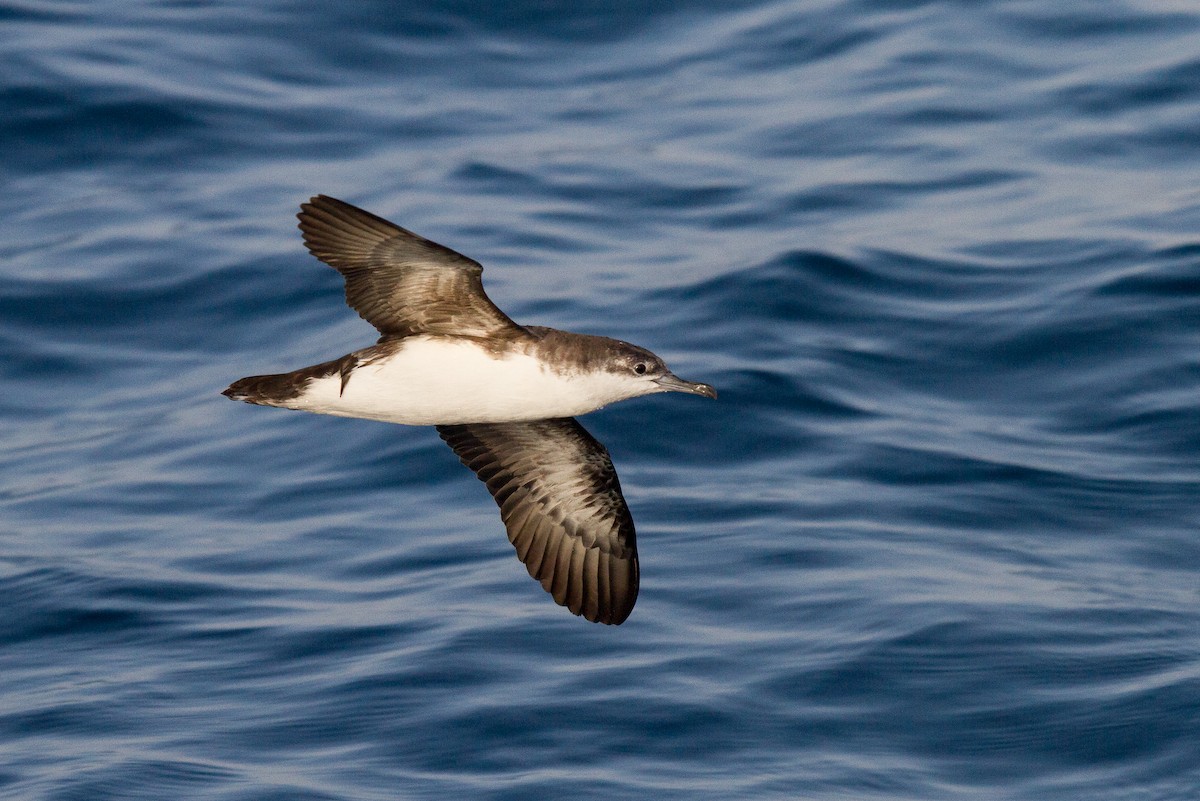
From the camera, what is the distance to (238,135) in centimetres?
1920

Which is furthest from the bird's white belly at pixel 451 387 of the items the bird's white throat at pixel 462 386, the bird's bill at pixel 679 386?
the bird's bill at pixel 679 386

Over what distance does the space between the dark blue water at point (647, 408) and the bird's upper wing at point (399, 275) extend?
4231mm

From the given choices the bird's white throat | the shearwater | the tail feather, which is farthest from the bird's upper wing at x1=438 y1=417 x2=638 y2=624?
the tail feather

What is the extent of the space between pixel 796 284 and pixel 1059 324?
216 centimetres

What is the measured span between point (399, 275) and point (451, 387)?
51cm

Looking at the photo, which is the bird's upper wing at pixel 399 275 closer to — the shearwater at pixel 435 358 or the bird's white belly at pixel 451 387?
the shearwater at pixel 435 358

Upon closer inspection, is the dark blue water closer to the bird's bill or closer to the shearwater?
the bird's bill

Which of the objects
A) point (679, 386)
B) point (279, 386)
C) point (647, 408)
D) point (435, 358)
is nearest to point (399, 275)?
point (435, 358)

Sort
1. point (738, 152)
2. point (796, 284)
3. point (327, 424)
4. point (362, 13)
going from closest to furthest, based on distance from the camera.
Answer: point (327, 424) → point (796, 284) → point (738, 152) → point (362, 13)

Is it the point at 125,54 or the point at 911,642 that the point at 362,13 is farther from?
Result: the point at 911,642

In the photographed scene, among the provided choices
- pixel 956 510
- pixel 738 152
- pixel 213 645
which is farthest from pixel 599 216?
pixel 213 645

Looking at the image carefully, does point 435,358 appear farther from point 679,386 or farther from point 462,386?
point 679,386

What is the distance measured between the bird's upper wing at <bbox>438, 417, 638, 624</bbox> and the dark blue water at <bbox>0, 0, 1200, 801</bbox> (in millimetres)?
2416

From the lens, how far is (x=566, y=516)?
9234mm
